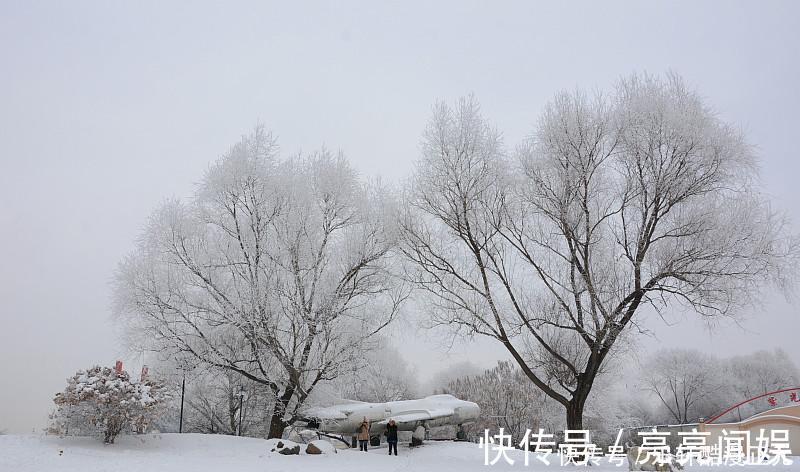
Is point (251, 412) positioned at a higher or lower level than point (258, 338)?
lower

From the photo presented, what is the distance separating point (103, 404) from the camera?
16.7m

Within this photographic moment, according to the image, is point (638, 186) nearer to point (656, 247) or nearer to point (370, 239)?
point (656, 247)

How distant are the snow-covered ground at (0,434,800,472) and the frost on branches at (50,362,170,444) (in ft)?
1.73

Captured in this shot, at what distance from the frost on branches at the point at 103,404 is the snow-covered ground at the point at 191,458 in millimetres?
526

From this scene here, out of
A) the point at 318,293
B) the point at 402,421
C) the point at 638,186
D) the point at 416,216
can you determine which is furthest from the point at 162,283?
the point at 638,186

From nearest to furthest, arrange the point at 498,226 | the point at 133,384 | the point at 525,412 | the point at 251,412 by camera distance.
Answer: the point at 133,384, the point at 498,226, the point at 251,412, the point at 525,412

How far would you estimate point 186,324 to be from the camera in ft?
68.6

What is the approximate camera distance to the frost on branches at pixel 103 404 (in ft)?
54.9

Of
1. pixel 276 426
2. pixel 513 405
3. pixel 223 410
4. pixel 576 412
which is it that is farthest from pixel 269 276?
pixel 513 405

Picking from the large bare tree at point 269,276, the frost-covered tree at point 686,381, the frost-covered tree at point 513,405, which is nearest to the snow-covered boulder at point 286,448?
the large bare tree at point 269,276

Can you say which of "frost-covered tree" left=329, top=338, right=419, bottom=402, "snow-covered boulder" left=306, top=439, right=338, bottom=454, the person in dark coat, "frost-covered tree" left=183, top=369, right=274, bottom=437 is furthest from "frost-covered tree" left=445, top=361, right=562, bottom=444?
"snow-covered boulder" left=306, top=439, right=338, bottom=454

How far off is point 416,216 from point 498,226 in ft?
10.3

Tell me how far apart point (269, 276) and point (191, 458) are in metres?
7.41

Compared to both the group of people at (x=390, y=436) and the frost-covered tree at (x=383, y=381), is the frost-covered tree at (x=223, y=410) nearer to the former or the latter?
the frost-covered tree at (x=383, y=381)
